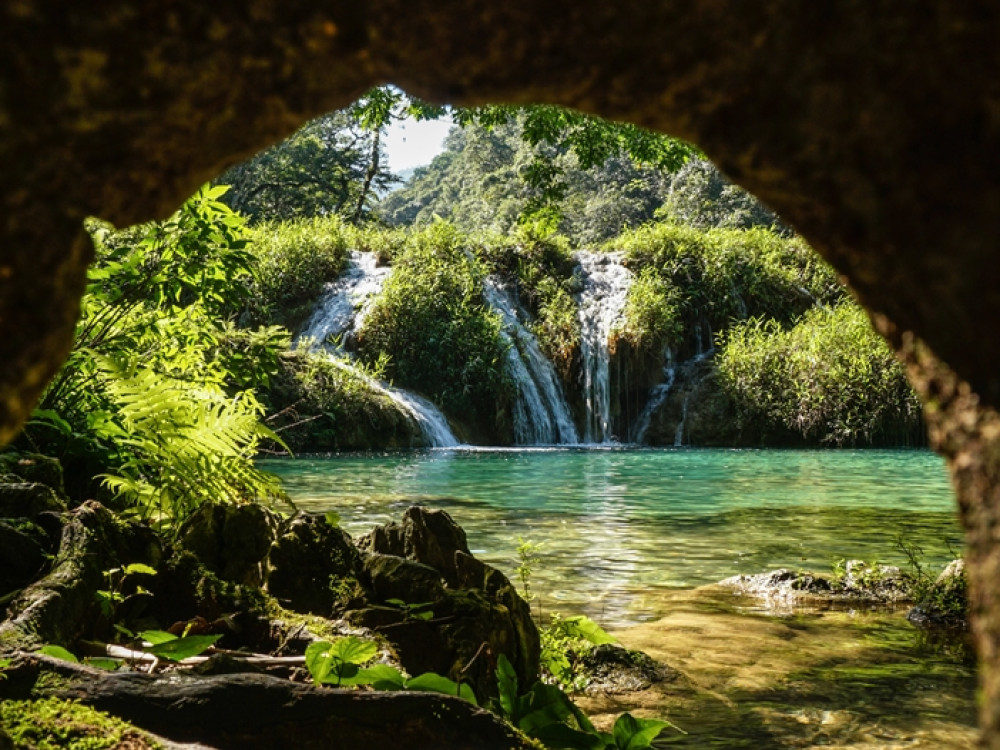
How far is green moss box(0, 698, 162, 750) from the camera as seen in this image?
1690 mm

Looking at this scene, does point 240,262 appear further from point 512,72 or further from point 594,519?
point 594,519

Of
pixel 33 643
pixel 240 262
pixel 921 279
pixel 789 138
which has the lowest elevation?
pixel 33 643

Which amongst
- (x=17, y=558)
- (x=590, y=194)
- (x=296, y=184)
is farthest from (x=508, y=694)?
(x=590, y=194)

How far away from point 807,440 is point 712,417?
243 cm

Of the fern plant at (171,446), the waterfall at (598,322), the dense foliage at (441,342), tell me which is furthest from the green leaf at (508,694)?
the waterfall at (598,322)

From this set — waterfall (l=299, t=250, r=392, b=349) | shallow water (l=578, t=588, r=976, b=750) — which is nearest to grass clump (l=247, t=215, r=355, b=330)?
waterfall (l=299, t=250, r=392, b=349)

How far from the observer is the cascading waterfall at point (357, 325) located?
20.6m

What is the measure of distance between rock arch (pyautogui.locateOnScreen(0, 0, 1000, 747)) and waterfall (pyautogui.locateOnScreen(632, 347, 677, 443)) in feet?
74.8

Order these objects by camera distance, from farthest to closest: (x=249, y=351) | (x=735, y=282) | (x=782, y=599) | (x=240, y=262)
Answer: (x=735, y=282), (x=782, y=599), (x=249, y=351), (x=240, y=262)

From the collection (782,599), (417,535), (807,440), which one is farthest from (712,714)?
(807,440)

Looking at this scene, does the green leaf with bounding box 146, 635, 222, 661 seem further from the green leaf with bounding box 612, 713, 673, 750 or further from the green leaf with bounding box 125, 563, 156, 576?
the green leaf with bounding box 612, 713, 673, 750

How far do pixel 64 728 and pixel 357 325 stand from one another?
2199cm

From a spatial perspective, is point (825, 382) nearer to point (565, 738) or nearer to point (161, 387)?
point (161, 387)

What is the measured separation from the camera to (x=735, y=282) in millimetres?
26844
